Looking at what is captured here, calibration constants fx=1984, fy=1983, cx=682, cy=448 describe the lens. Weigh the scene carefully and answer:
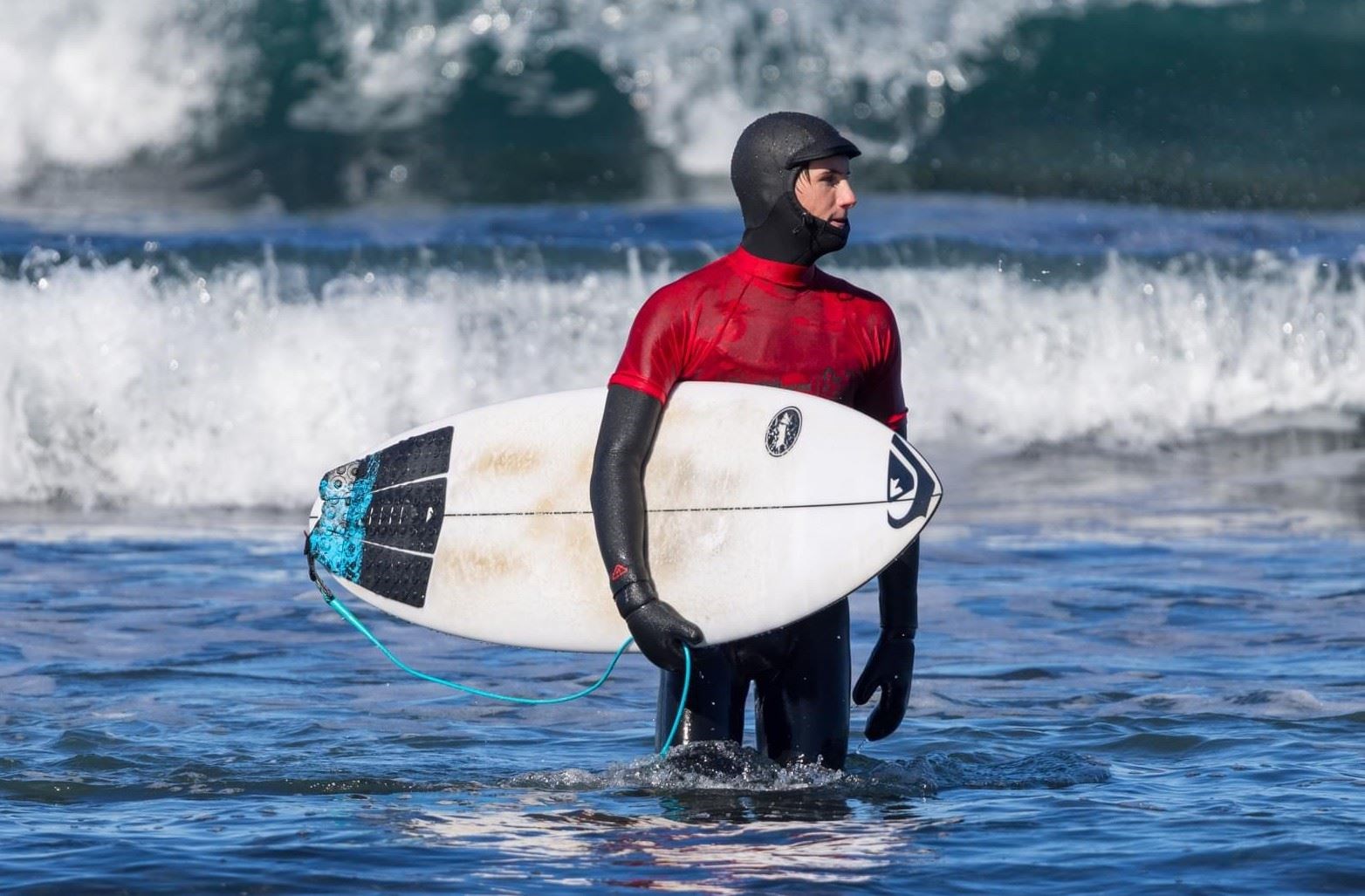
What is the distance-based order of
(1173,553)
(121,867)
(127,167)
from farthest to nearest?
1. (127,167)
2. (1173,553)
3. (121,867)

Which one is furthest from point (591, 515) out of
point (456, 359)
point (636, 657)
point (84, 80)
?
point (84, 80)

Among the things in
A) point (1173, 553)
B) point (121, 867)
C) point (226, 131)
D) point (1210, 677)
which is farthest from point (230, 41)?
point (121, 867)

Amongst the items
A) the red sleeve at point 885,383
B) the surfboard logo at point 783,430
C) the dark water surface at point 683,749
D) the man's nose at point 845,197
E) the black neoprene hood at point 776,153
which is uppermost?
the black neoprene hood at point 776,153

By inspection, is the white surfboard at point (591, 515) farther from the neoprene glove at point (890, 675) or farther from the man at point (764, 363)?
the neoprene glove at point (890, 675)

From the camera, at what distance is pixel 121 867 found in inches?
148

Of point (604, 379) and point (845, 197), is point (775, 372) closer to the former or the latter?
point (845, 197)

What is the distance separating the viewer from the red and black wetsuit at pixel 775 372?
13.0ft

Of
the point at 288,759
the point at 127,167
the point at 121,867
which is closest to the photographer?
the point at 121,867

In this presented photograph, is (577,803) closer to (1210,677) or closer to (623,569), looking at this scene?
(623,569)

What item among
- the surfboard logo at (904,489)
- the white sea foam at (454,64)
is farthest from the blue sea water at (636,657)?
the white sea foam at (454,64)

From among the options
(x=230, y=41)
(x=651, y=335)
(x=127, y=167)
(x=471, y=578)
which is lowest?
(x=471, y=578)

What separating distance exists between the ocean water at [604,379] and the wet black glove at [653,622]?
0.40 m

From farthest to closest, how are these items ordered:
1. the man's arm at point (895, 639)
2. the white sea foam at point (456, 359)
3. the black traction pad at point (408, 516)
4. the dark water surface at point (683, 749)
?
the white sea foam at point (456, 359) < the black traction pad at point (408, 516) < the man's arm at point (895, 639) < the dark water surface at point (683, 749)

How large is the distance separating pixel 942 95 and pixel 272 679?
442 inches
